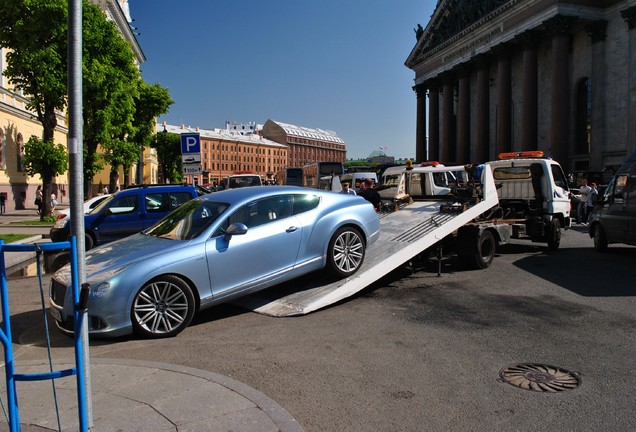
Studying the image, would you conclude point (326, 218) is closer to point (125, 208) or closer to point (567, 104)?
point (125, 208)

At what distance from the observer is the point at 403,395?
4.26 meters

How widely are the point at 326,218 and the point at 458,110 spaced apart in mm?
46893

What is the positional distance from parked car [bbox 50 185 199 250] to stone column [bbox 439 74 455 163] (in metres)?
42.7

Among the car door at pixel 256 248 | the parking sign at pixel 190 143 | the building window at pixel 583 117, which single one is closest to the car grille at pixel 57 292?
the car door at pixel 256 248

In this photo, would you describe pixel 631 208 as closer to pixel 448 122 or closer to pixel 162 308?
pixel 162 308

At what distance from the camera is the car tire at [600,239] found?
1248cm

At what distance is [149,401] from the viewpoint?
4.00m

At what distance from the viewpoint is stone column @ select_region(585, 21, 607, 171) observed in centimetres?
3478

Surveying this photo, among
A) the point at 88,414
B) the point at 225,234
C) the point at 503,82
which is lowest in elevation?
the point at 88,414

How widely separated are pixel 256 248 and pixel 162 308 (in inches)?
54.3

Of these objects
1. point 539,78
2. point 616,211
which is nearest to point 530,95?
point 539,78

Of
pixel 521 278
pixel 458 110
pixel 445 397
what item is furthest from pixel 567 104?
pixel 445 397

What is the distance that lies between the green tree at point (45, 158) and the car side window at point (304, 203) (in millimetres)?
19615

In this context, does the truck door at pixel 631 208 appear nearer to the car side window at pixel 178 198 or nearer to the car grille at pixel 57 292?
the car side window at pixel 178 198
